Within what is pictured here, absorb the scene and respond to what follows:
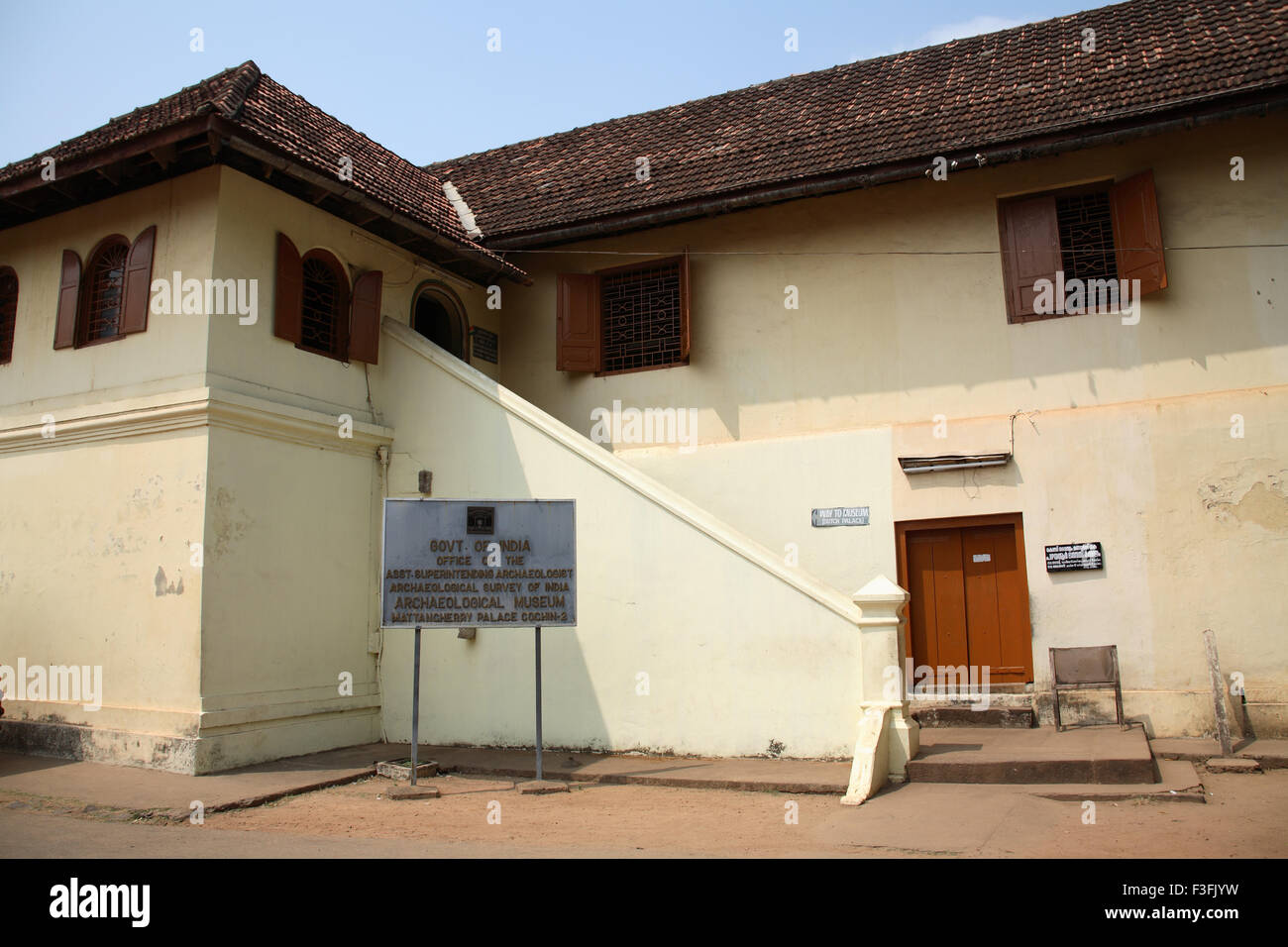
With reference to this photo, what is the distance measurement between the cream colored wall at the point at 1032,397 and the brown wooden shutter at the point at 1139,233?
285mm

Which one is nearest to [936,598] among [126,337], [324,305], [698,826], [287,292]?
[698,826]

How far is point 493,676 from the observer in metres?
9.98

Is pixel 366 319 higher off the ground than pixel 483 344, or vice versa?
pixel 483 344

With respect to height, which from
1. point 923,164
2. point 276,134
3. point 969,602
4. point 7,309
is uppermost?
point 276,134

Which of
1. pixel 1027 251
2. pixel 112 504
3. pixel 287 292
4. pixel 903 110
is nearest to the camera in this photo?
pixel 112 504

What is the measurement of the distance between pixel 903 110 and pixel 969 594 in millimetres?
5767

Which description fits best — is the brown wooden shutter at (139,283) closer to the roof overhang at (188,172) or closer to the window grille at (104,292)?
the window grille at (104,292)

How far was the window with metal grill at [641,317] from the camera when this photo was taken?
1227 cm

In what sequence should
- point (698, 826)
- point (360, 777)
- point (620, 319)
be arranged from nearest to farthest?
1. point (698, 826)
2. point (360, 777)
3. point (620, 319)

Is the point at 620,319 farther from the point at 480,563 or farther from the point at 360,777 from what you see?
the point at 360,777

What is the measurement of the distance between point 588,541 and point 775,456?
8.99 feet

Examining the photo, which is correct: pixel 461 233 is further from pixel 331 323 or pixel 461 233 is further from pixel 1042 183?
pixel 1042 183

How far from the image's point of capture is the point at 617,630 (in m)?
9.49

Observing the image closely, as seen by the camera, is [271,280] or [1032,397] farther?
[1032,397]
